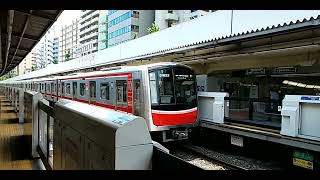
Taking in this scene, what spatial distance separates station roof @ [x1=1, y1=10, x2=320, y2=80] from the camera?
6486mm

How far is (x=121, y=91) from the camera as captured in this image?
29.9 feet

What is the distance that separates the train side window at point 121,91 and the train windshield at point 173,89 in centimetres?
119

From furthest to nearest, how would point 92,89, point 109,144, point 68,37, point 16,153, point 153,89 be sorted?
point 68,37, point 92,89, point 153,89, point 16,153, point 109,144

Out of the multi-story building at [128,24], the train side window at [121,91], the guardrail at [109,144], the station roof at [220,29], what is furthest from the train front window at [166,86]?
the multi-story building at [128,24]

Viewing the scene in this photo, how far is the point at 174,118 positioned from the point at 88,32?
82.5m

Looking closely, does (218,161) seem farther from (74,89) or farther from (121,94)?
(74,89)

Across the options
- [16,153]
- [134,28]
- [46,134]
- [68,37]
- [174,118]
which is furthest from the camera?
[68,37]

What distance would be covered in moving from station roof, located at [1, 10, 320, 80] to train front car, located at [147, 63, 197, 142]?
100cm

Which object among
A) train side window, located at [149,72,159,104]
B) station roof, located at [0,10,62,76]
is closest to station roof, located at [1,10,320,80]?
train side window, located at [149,72,159,104]

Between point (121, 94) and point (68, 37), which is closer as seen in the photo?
point (121, 94)

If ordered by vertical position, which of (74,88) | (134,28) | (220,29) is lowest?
(74,88)

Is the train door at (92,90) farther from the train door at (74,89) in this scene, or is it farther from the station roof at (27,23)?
the station roof at (27,23)

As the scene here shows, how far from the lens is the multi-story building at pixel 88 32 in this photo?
81356mm

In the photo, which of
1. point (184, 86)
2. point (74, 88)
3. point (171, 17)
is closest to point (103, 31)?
point (171, 17)
